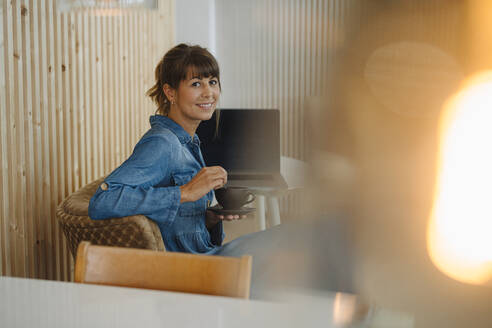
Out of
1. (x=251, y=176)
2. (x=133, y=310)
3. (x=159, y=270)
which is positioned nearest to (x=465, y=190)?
(x=133, y=310)

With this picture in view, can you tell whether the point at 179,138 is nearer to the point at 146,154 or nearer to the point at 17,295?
the point at 146,154

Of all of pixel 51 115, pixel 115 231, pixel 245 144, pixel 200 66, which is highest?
pixel 200 66

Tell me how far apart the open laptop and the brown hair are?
1.57ft

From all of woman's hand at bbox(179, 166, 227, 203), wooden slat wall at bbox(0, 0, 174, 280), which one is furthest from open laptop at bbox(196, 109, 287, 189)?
woman's hand at bbox(179, 166, 227, 203)

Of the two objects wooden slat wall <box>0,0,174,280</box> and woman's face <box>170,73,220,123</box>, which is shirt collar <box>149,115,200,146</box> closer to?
woman's face <box>170,73,220,123</box>

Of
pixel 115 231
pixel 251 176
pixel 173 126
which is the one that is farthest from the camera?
pixel 251 176

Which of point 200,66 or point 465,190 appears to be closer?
point 465,190

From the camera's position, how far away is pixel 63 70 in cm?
120

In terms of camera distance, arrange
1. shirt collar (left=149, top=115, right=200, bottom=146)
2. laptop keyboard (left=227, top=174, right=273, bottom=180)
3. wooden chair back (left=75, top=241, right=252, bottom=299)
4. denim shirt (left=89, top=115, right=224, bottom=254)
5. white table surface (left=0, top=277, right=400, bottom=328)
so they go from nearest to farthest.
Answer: white table surface (left=0, top=277, right=400, bottom=328), wooden chair back (left=75, top=241, right=252, bottom=299), denim shirt (left=89, top=115, right=224, bottom=254), shirt collar (left=149, top=115, right=200, bottom=146), laptop keyboard (left=227, top=174, right=273, bottom=180)

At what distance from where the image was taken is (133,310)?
34cm

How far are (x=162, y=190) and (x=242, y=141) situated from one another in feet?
2.45

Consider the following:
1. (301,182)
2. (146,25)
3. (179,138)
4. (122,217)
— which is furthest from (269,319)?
(146,25)

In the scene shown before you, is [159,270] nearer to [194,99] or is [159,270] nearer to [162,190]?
[162,190]

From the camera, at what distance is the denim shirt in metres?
0.84
